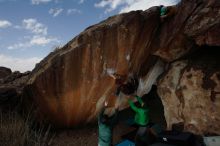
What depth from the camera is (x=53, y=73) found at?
7152mm

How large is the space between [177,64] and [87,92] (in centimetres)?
212

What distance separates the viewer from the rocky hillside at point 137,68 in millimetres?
6031

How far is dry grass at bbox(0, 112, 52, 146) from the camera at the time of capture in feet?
23.7

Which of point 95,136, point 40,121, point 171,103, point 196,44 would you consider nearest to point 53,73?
point 40,121

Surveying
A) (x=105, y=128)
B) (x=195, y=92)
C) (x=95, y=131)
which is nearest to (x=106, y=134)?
(x=105, y=128)

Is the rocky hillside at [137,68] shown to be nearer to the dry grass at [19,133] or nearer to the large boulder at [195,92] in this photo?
the large boulder at [195,92]

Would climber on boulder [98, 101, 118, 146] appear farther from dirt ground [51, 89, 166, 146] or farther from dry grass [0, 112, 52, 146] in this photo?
dry grass [0, 112, 52, 146]

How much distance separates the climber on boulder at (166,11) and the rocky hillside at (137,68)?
1.1 inches

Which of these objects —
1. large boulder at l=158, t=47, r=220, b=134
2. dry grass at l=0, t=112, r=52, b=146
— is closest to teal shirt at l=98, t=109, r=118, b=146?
large boulder at l=158, t=47, r=220, b=134

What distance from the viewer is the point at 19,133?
7309mm

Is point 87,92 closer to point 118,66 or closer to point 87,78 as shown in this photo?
point 87,78

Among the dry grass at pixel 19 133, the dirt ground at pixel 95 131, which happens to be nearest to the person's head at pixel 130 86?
the dirt ground at pixel 95 131

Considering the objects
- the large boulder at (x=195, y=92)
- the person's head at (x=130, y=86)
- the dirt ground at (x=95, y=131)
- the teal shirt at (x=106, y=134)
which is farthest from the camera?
the dirt ground at (x=95, y=131)

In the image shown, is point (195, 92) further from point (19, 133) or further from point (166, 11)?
point (19, 133)
